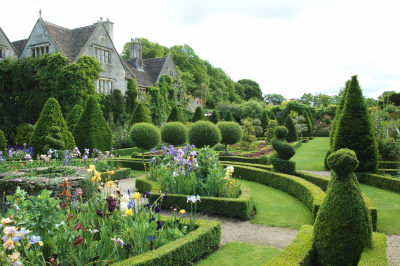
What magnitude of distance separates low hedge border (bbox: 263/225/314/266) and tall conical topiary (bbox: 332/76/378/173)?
22.9 ft

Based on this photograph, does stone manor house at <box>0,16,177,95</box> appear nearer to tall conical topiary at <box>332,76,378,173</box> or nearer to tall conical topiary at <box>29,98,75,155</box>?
tall conical topiary at <box>29,98,75,155</box>

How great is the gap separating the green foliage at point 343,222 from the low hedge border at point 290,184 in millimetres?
2160

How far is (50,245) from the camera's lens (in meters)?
3.55

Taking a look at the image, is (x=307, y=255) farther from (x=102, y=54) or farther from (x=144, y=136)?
(x=102, y=54)

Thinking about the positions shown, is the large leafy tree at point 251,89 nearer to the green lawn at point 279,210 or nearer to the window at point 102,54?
the window at point 102,54

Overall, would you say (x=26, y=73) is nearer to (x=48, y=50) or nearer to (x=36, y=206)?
(x=48, y=50)

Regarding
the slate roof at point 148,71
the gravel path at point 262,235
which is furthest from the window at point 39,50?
the gravel path at point 262,235

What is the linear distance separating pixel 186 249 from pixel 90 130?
43.4 ft

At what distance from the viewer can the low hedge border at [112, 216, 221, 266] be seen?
144 inches

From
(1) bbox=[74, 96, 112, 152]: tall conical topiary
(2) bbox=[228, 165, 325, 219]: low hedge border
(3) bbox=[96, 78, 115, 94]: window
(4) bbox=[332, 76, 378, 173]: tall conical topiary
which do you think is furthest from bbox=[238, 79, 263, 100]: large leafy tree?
(4) bbox=[332, 76, 378, 173]: tall conical topiary

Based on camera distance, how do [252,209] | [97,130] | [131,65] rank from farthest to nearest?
[131,65], [97,130], [252,209]

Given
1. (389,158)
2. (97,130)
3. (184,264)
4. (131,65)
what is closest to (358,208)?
(184,264)

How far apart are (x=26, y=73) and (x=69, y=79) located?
344cm

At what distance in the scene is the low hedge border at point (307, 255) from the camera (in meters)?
3.63
